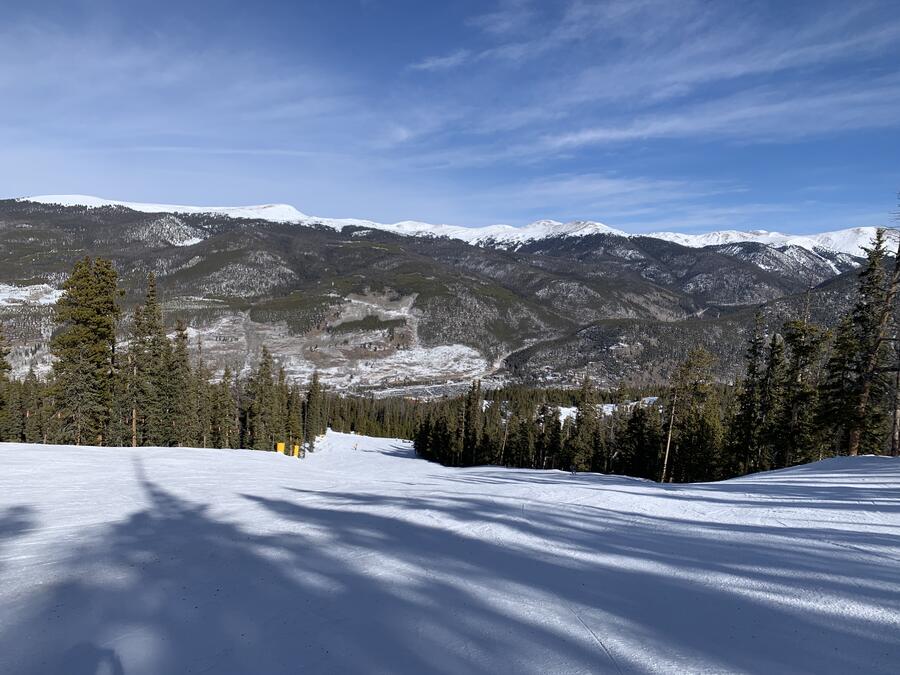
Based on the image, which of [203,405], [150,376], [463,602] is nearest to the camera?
[463,602]

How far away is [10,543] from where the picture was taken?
662cm

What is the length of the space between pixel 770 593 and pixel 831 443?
4137 cm

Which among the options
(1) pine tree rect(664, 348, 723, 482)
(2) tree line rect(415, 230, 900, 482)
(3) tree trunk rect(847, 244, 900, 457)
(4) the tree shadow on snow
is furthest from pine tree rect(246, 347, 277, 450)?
(3) tree trunk rect(847, 244, 900, 457)

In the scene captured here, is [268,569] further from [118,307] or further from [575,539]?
[118,307]

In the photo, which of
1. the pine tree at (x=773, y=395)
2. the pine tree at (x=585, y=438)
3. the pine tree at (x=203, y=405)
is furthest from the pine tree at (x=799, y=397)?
the pine tree at (x=203, y=405)

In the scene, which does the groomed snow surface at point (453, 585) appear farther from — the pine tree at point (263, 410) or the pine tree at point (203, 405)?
the pine tree at point (263, 410)

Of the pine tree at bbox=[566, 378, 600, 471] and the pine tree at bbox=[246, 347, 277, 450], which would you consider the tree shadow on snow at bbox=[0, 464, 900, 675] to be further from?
the pine tree at bbox=[566, 378, 600, 471]

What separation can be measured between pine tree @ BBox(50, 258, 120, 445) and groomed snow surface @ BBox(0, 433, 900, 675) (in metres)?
22.7

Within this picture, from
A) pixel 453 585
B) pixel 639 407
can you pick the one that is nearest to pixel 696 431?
pixel 639 407

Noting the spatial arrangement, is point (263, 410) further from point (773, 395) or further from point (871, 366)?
point (871, 366)

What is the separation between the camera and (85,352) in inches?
1121

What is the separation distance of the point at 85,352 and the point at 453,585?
3199 centimetres

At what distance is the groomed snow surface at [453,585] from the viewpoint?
3.62m

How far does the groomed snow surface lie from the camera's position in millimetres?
3615
